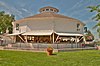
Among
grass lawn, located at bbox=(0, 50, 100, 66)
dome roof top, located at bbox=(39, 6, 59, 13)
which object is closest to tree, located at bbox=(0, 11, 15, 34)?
dome roof top, located at bbox=(39, 6, 59, 13)

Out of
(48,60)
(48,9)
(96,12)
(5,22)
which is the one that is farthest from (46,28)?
(5,22)

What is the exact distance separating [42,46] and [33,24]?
343 inches

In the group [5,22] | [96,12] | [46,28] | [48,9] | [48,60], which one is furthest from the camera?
[5,22]

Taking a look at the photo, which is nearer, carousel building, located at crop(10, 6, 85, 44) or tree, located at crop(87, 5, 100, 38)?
tree, located at crop(87, 5, 100, 38)

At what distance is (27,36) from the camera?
46031mm

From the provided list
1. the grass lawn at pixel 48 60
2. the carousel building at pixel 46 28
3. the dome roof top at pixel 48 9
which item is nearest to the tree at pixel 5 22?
the dome roof top at pixel 48 9

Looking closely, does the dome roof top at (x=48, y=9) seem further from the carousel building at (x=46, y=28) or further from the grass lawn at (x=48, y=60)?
the grass lawn at (x=48, y=60)

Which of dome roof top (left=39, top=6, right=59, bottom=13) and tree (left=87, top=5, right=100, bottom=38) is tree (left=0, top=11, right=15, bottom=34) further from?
tree (left=87, top=5, right=100, bottom=38)

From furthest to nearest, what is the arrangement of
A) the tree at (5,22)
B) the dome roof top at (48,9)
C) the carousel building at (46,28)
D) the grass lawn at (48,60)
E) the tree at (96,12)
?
the tree at (5,22), the dome roof top at (48,9), the carousel building at (46,28), the tree at (96,12), the grass lawn at (48,60)

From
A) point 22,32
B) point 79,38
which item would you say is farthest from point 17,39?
point 79,38

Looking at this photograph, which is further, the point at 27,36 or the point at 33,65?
the point at 27,36

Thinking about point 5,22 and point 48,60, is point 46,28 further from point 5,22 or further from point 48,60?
point 5,22

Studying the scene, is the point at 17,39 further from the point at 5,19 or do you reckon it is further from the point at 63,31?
the point at 5,19

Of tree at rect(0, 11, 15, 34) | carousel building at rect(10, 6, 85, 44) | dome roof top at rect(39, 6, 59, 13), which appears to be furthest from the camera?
tree at rect(0, 11, 15, 34)
